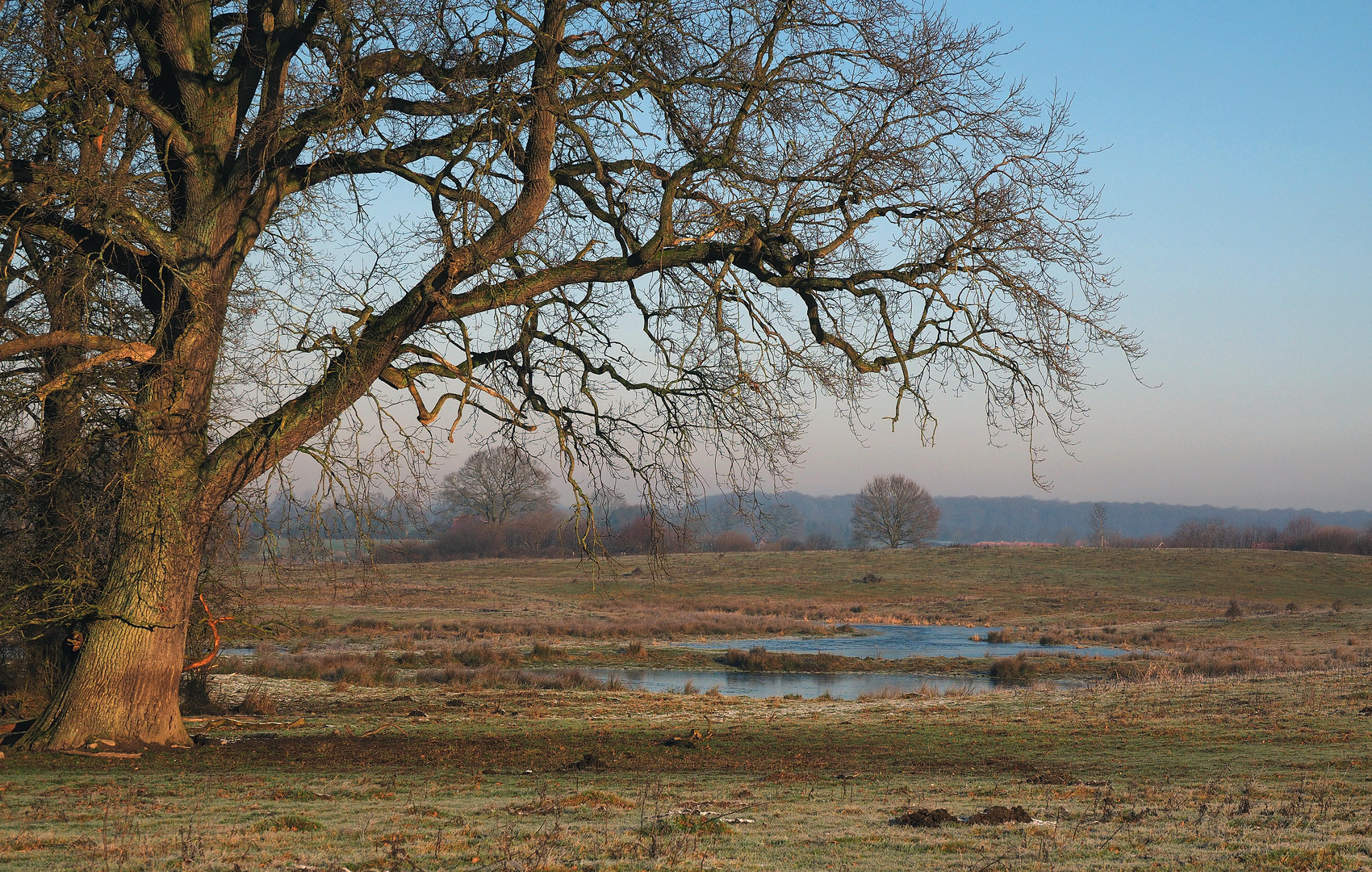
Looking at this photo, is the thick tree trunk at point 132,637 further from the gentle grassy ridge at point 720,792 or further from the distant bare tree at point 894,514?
the distant bare tree at point 894,514

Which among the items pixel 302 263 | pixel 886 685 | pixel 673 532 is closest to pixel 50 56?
pixel 302 263

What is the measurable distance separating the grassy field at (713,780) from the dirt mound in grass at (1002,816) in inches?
7.3

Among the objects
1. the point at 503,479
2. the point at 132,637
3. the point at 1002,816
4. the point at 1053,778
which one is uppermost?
the point at 503,479

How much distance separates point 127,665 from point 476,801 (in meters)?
4.76

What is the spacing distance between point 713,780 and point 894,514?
94339mm

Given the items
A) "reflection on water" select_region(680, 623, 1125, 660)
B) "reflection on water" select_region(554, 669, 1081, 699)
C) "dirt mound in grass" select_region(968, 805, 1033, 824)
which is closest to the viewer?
"dirt mound in grass" select_region(968, 805, 1033, 824)

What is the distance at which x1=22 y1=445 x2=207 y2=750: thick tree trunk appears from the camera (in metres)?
10.7

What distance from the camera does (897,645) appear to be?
139 feet

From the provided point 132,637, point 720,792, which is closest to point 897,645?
point 720,792

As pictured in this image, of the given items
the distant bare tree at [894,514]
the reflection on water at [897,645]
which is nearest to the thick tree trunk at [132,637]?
the reflection on water at [897,645]

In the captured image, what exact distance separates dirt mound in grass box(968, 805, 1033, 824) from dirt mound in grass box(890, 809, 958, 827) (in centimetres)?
19

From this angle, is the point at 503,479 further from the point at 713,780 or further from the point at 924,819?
the point at 924,819

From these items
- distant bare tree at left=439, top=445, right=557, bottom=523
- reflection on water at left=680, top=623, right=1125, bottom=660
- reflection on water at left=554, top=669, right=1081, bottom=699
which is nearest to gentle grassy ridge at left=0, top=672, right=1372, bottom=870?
distant bare tree at left=439, top=445, right=557, bottom=523

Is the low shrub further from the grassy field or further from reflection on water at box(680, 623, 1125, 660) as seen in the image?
reflection on water at box(680, 623, 1125, 660)
